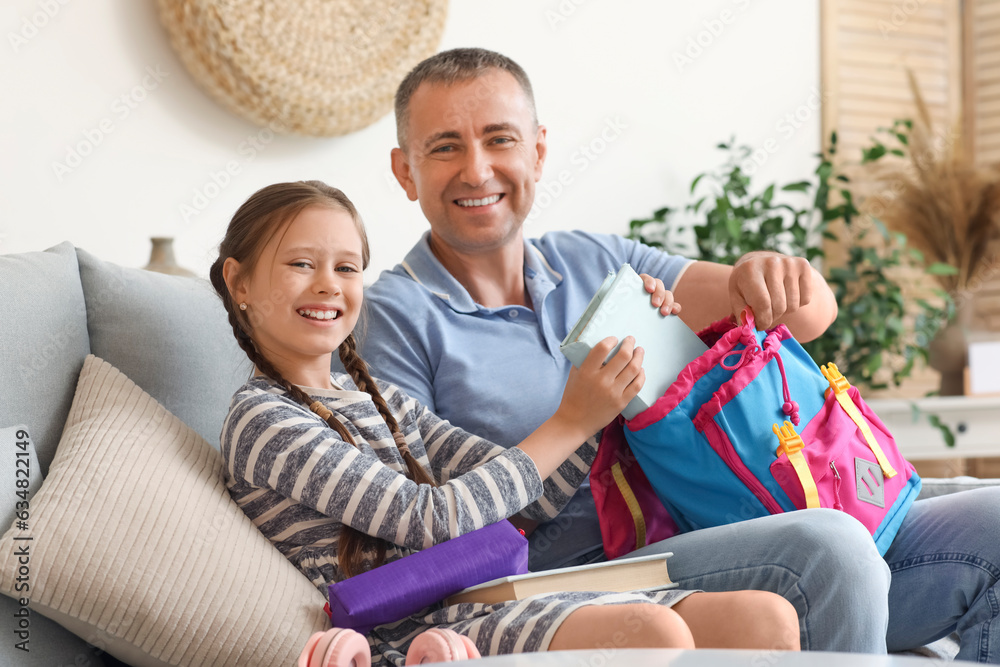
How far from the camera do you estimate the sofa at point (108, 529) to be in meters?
0.89

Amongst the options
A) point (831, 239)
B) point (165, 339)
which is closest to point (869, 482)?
point (165, 339)

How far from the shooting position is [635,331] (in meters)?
1.10

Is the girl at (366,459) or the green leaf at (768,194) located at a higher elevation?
the green leaf at (768,194)

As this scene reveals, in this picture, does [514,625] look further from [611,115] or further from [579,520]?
[611,115]

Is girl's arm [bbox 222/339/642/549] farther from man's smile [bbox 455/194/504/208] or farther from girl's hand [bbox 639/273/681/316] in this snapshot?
man's smile [bbox 455/194/504/208]

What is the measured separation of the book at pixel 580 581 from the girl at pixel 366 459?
0.06ft

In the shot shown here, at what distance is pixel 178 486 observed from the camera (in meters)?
0.98

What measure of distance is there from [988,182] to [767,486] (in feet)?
7.12

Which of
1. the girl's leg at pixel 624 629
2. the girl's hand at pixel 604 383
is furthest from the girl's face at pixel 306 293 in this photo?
the girl's leg at pixel 624 629

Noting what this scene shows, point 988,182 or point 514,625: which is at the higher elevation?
point 988,182

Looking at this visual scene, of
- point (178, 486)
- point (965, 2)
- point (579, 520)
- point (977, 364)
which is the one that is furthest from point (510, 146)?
point (965, 2)

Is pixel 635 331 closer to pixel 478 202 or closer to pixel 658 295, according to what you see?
pixel 658 295

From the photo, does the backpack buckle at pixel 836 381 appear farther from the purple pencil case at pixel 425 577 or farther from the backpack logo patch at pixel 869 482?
the purple pencil case at pixel 425 577

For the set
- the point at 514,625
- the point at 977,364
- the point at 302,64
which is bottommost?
the point at 977,364
